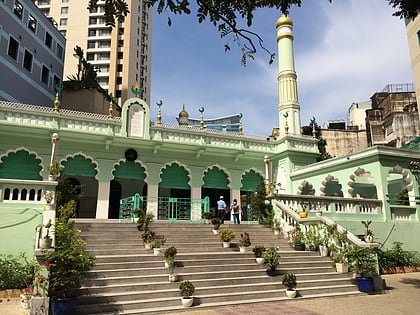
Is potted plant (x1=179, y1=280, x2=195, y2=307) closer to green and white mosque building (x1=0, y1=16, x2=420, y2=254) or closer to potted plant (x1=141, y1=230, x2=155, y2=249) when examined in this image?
potted plant (x1=141, y1=230, x2=155, y2=249)

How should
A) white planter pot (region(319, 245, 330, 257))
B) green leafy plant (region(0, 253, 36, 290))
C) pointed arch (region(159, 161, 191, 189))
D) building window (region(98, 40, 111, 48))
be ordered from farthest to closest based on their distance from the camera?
building window (region(98, 40, 111, 48)) < pointed arch (region(159, 161, 191, 189)) < white planter pot (region(319, 245, 330, 257)) < green leafy plant (region(0, 253, 36, 290))

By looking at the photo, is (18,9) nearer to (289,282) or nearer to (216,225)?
(216,225)

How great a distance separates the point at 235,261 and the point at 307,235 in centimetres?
316

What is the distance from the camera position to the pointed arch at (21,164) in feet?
47.4

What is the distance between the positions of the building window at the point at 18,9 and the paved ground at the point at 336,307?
1824 cm

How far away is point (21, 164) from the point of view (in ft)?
48.4

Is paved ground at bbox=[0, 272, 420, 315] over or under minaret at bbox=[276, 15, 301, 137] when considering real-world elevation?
under

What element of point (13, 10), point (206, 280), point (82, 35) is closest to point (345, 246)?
point (206, 280)

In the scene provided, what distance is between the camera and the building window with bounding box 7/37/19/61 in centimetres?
1970

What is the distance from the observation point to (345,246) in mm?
10109

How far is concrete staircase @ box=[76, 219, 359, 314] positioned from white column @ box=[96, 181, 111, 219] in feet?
12.7

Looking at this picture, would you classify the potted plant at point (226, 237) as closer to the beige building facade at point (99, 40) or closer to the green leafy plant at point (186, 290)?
the green leafy plant at point (186, 290)

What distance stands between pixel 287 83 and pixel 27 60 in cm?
1559

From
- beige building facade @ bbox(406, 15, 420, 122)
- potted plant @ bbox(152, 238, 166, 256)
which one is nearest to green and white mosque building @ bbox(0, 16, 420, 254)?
potted plant @ bbox(152, 238, 166, 256)
